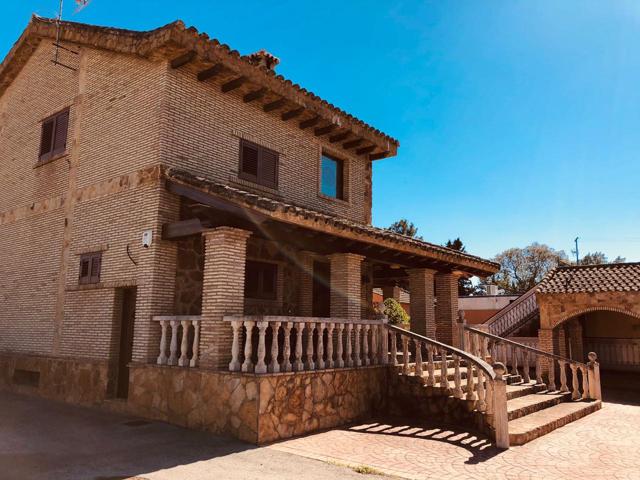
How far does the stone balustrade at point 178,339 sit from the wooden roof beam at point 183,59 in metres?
4.91

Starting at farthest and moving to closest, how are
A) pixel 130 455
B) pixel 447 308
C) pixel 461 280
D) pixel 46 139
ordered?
pixel 461 280
pixel 447 308
pixel 46 139
pixel 130 455

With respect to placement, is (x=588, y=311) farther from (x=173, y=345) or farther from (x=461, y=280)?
(x=461, y=280)

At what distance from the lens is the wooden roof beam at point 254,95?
1098 centimetres

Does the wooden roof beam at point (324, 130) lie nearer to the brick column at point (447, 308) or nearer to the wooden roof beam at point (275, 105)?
the wooden roof beam at point (275, 105)

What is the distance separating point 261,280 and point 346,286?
2120 mm

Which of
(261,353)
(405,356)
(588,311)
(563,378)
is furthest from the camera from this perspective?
(588,311)

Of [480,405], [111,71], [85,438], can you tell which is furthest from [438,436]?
[111,71]

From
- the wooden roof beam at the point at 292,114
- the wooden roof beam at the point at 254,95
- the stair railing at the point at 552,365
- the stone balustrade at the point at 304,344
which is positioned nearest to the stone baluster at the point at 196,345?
the stone balustrade at the point at 304,344

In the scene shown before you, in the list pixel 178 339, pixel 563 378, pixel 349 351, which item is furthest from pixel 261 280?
pixel 563 378

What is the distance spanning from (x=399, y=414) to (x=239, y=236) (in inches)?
182

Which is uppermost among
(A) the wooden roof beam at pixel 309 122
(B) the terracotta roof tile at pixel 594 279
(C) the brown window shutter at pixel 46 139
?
(A) the wooden roof beam at pixel 309 122

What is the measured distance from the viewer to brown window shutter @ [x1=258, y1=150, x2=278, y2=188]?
1141 centimetres

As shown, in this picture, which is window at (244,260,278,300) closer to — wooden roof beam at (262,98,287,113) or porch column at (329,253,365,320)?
porch column at (329,253,365,320)

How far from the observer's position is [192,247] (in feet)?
31.7
